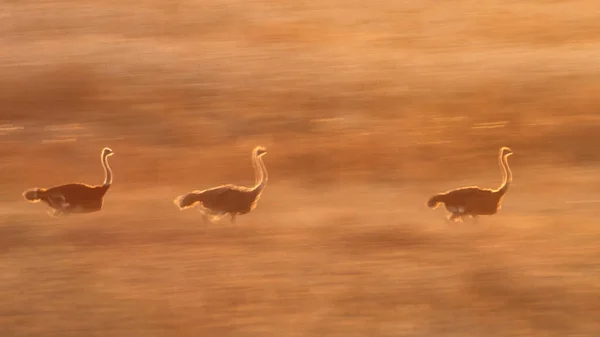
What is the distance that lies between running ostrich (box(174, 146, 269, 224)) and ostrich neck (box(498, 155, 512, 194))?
18.4 inches

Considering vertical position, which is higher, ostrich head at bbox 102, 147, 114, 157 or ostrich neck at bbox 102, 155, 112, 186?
ostrich head at bbox 102, 147, 114, 157

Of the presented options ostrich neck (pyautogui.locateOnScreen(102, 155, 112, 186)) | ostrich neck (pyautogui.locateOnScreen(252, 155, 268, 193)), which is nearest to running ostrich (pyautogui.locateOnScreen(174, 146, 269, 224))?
ostrich neck (pyautogui.locateOnScreen(252, 155, 268, 193))

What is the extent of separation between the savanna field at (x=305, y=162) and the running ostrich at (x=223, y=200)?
2 centimetres

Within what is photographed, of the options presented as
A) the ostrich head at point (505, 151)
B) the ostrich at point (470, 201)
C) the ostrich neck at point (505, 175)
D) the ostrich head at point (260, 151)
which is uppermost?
the ostrich head at point (260, 151)

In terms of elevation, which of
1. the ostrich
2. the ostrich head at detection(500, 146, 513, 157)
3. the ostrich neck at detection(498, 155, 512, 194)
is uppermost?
the ostrich head at detection(500, 146, 513, 157)

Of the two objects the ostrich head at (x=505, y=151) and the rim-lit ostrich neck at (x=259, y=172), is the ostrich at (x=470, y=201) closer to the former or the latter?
the ostrich head at (x=505, y=151)

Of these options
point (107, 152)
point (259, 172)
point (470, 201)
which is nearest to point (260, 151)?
point (259, 172)

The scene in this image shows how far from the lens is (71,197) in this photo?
3.99 feet

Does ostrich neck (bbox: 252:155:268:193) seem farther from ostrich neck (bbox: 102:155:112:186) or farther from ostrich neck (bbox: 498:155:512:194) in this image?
ostrich neck (bbox: 498:155:512:194)

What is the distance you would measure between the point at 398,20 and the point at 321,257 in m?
0.54

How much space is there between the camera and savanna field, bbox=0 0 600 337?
118cm

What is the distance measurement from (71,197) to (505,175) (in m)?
0.85

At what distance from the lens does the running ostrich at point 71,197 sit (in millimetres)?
1211

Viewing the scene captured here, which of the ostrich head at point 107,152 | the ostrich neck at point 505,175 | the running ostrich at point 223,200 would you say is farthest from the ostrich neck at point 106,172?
the ostrich neck at point 505,175
